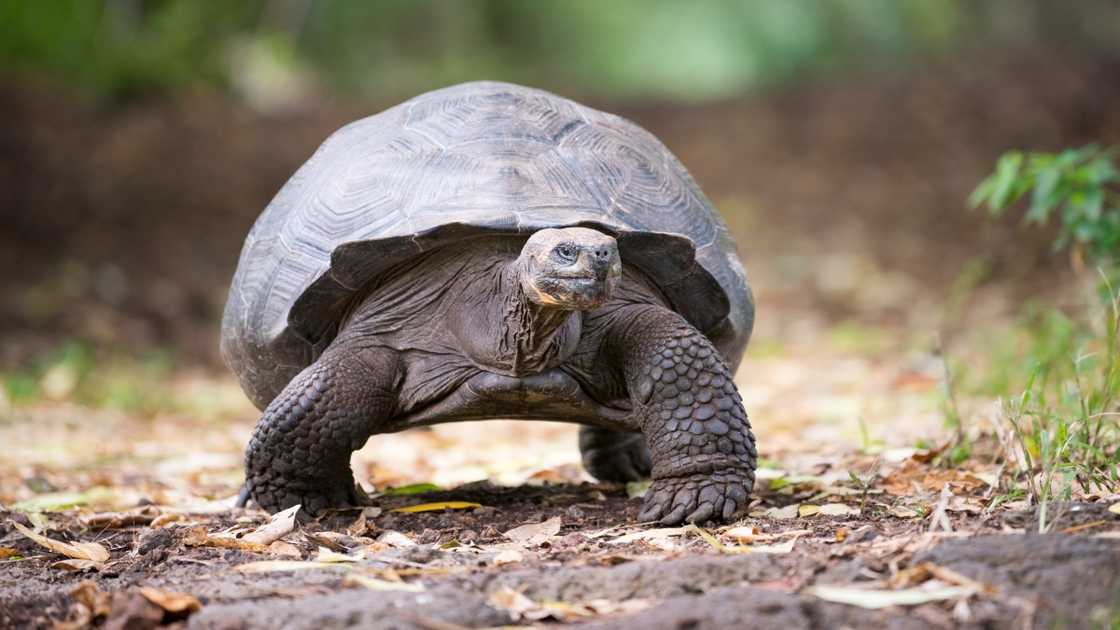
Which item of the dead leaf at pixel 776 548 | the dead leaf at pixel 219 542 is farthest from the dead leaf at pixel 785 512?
the dead leaf at pixel 219 542

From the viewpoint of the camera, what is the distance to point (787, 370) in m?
8.10

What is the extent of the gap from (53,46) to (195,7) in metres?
1.94

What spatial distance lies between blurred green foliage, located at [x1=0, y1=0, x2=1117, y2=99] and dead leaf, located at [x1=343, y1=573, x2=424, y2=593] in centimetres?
1049

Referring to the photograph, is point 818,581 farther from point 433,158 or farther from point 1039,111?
point 1039,111

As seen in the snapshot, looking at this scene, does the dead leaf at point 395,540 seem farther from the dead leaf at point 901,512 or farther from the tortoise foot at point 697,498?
the dead leaf at point 901,512

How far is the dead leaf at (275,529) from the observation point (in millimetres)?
3383

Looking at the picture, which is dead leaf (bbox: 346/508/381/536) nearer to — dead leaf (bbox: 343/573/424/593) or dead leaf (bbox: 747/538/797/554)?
dead leaf (bbox: 343/573/424/593)

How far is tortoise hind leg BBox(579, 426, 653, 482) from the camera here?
4.66 meters

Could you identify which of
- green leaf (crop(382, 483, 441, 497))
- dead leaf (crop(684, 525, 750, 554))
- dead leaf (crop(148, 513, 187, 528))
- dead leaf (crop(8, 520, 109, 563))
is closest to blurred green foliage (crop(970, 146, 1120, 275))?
dead leaf (crop(684, 525, 750, 554))

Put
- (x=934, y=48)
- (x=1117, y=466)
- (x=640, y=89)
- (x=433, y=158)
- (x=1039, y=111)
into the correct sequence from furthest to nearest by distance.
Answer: (x=640, y=89) < (x=934, y=48) < (x=1039, y=111) < (x=433, y=158) < (x=1117, y=466)

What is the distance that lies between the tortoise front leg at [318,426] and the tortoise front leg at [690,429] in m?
0.80

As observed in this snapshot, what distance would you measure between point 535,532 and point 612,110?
1281 centimetres

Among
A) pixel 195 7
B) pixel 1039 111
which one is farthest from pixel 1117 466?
pixel 195 7

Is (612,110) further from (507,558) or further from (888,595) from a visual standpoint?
(888,595)
